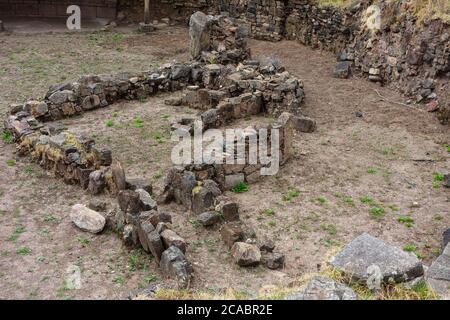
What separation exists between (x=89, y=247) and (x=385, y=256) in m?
4.85

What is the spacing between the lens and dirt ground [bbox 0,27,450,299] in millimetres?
7848

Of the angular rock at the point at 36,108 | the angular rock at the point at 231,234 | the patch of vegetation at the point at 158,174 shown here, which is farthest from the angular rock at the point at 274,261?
the angular rock at the point at 36,108

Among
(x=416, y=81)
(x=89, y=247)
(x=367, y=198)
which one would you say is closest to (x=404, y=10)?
(x=416, y=81)

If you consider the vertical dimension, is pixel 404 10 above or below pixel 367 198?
above

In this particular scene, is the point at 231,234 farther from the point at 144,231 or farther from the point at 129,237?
the point at 129,237

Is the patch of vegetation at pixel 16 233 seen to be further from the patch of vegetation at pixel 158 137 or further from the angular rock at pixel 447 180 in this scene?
the angular rock at pixel 447 180

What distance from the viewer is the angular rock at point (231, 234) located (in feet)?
27.7

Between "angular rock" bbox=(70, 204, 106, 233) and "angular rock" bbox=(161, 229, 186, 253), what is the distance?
4.77 feet

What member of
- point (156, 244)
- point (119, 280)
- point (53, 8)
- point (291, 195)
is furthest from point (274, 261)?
point (53, 8)

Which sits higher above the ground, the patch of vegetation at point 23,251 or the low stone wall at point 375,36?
the low stone wall at point 375,36

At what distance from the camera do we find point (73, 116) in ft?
47.1

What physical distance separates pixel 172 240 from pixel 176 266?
1.89 ft

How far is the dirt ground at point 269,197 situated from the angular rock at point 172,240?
371 mm
